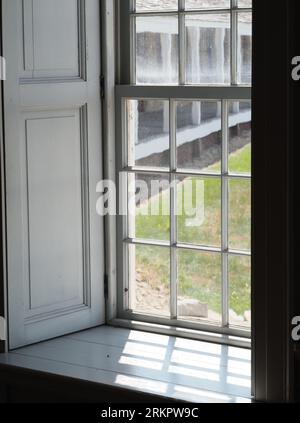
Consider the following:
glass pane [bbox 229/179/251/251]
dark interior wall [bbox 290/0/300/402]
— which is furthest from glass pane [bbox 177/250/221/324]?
dark interior wall [bbox 290/0/300/402]

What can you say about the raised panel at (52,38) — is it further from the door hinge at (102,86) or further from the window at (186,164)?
the window at (186,164)

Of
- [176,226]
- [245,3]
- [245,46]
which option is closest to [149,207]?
[176,226]

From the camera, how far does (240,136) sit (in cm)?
334

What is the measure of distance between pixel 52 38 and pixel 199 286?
46.3 inches

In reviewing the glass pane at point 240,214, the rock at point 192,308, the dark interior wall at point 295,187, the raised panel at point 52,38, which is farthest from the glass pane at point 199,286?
the raised panel at point 52,38

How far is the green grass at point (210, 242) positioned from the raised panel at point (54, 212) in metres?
0.29

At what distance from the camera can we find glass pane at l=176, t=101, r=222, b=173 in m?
3.40

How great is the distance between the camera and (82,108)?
11.8 ft

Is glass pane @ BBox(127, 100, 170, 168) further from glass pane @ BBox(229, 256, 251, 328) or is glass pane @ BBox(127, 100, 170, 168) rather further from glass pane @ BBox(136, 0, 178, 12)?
glass pane @ BBox(229, 256, 251, 328)

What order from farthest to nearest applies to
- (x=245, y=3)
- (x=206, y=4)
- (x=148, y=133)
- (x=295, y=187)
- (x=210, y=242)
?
(x=148, y=133) < (x=210, y=242) < (x=206, y=4) < (x=245, y=3) < (x=295, y=187)

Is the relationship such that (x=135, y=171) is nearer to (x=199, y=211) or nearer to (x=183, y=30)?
(x=199, y=211)
